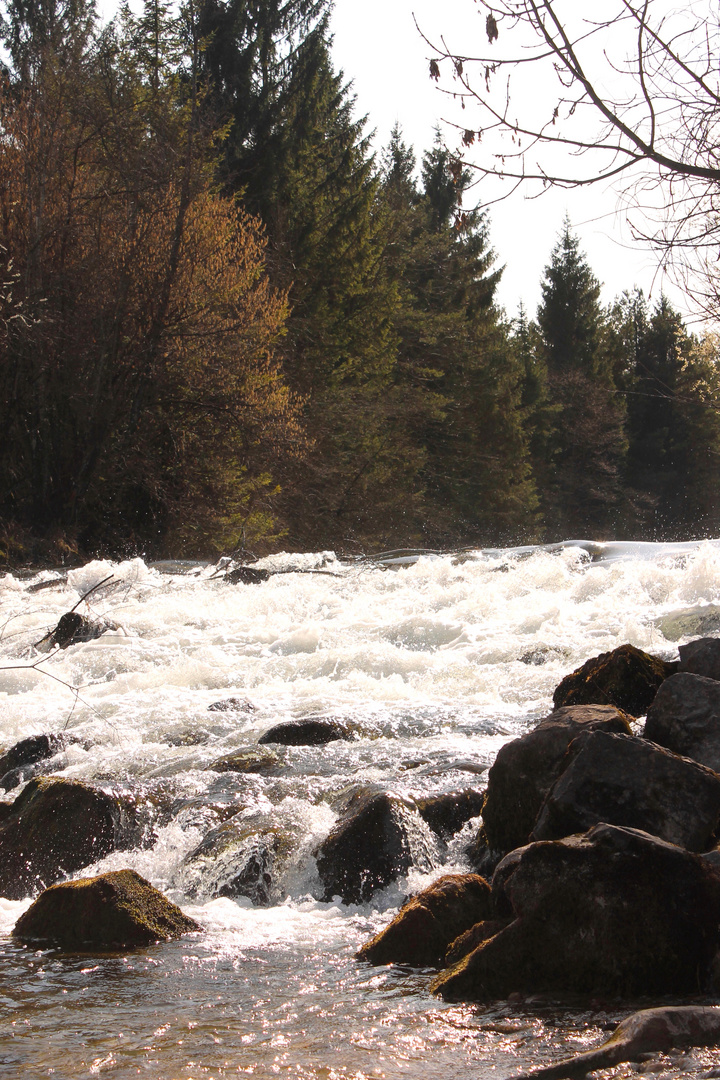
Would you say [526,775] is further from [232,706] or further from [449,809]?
[232,706]

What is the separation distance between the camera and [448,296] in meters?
35.8

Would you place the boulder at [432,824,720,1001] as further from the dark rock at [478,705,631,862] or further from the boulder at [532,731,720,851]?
the dark rock at [478,705,631,862]

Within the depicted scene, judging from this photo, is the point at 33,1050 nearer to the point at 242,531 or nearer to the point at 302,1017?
the point at 302,1017

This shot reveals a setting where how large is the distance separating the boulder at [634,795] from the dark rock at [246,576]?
9.57 m

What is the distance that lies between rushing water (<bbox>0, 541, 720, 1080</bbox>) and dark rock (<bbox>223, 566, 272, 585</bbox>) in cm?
21

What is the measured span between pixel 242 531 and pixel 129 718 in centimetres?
1252

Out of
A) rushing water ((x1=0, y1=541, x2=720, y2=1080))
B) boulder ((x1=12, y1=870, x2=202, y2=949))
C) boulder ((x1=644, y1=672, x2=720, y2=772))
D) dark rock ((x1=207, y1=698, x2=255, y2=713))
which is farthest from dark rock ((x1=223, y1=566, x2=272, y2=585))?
boulder ((x1=12, y1=870, x2=202, y2=949))

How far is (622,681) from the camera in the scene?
6.36 m

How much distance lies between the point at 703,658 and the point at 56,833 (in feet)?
13.0

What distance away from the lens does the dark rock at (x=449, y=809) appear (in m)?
5.20

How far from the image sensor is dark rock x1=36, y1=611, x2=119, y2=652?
10.2 meters

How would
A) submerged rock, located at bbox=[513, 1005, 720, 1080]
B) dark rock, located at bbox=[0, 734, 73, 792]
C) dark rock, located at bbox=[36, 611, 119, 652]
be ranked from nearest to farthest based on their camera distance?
submerged rock, located at bbox=[513, 1005, 720, 1080] → dark rock, located at bbox=[0, 734, 73, 792] → dark rock, located at bbox=[36, 611, 119, 652]

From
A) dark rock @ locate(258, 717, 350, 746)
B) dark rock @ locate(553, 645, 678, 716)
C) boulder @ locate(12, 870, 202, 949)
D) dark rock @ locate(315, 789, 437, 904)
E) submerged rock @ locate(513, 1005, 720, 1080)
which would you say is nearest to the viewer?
submerged rock @ locate(513, 1005, 720, 1080)

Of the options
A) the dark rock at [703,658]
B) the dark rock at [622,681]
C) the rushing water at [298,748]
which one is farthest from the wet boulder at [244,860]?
the dark rock at [703,658]
